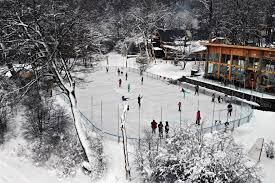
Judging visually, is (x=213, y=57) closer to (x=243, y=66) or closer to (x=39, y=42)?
(x=243, y=66)

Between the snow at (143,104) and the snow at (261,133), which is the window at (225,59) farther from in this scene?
the snow at (261,133)

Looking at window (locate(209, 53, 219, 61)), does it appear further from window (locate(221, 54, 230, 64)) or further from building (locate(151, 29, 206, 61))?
building (locate(151, 29, 206, 61))

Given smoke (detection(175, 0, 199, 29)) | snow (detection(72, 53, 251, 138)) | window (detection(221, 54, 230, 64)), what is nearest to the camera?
snow (detection(72, 53, 251, 138))

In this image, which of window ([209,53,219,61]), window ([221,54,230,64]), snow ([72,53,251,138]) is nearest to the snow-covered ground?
snow ([72,53,251,138])

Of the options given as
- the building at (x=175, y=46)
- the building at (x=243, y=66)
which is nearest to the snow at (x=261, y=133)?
the building at (x=243, y=66)

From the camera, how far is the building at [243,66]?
3152cm

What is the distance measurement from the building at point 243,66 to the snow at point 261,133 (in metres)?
6.57

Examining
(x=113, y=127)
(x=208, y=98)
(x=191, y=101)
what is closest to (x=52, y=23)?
(x=113, y=127)

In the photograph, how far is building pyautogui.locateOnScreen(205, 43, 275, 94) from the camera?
1241 inches

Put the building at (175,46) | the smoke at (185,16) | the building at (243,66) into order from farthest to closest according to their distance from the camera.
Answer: the smoke at (185,16) < the building at (175,46) < the building at (243,66)

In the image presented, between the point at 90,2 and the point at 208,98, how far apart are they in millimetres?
50321

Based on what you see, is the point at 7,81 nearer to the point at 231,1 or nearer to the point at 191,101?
the point at 191,101

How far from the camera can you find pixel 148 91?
34438 mm

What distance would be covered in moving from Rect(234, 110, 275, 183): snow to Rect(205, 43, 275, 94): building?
21.6 ft
